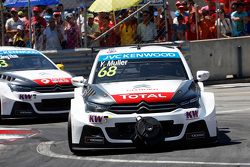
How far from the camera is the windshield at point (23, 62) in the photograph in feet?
53.8

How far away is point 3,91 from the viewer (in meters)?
15.4

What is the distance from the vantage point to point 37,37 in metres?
22.5

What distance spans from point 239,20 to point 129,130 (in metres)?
13.3

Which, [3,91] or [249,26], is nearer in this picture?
[3,91]

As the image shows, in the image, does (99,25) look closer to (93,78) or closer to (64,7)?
(64,7)

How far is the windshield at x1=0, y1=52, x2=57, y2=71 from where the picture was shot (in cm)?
1641

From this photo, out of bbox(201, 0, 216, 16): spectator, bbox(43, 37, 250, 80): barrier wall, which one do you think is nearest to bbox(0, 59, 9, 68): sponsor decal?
bbox(43, 37, 250, 80): barrier wall

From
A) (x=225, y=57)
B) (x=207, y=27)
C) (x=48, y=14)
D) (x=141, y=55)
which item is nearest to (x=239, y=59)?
(x=225, y=57)

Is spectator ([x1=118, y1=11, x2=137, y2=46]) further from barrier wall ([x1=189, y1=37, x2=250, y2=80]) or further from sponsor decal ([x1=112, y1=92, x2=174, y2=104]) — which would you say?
sponsor decal ([x1=112, y1=92, x2=174, y2=104])

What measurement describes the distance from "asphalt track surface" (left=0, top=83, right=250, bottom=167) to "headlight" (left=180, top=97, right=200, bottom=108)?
58 cm

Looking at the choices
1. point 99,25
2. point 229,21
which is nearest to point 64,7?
point 99,25

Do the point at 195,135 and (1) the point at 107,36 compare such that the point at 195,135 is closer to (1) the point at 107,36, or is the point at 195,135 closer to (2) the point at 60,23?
(2) the point at 60,23

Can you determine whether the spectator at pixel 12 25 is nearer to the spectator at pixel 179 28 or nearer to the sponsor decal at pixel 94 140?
the spectator at pixel 179 28

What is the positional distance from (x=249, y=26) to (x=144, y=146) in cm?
1370
